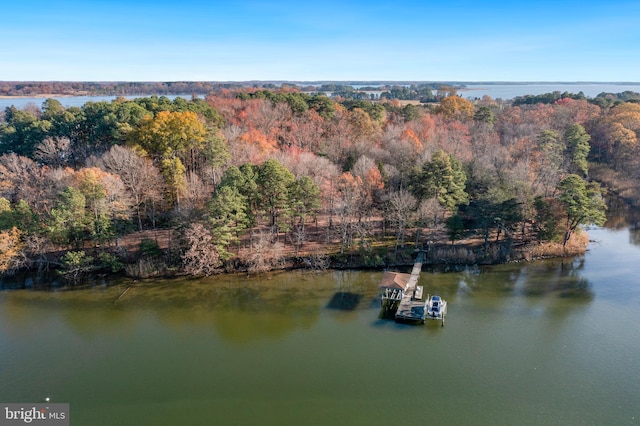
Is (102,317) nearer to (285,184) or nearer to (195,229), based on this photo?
(195,229)

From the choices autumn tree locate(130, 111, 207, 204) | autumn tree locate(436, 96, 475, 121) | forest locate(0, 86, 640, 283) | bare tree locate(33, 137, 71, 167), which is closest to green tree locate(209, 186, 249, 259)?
forest locate(0, 86, 640, 283)

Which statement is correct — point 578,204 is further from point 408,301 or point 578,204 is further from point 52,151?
point 52,151

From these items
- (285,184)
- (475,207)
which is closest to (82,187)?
(285,184)

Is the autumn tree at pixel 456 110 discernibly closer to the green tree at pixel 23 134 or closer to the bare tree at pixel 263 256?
the bare tree at pixel 263 256

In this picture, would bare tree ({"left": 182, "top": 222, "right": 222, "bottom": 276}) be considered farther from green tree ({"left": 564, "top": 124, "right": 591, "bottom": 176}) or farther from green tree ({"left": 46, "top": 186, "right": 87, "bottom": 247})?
green tree ({"left": 564, "top": 124, "right": 591, "bottom": 176})

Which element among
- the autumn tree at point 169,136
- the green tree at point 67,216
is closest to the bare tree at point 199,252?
the autumn tree at point 169,136

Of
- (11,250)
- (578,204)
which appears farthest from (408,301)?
(11,250)

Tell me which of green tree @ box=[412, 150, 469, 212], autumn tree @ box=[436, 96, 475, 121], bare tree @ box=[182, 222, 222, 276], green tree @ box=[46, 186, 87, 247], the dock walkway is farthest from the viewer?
autumn tree @ box=[436, 96, 475, 121]
